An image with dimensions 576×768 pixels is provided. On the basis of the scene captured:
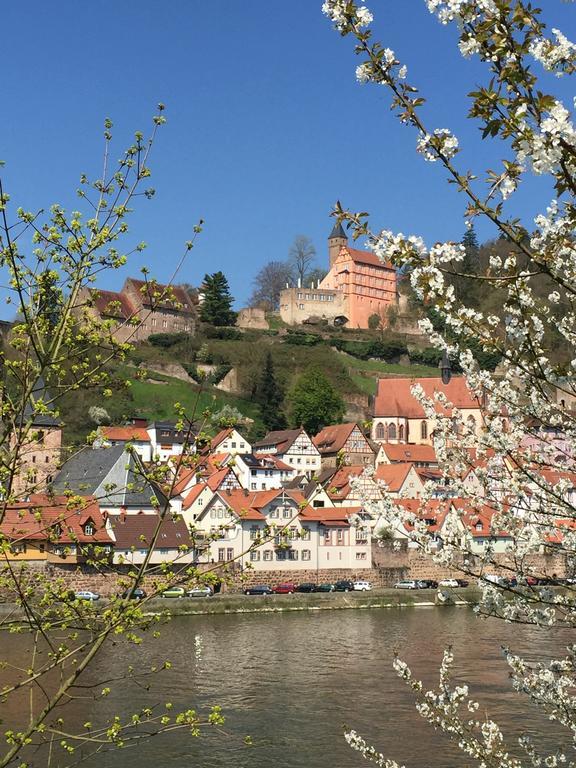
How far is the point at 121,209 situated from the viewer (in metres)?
5.67

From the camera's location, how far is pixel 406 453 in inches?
3004

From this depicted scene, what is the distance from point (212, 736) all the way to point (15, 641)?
1494cm

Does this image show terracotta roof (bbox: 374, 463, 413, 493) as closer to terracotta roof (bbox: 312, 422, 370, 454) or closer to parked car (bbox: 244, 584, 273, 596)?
terracotta roof (bbox: 312, 422, 370, 454)

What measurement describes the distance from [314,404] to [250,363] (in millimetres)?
11278

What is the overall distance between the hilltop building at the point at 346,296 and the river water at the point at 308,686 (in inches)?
3031

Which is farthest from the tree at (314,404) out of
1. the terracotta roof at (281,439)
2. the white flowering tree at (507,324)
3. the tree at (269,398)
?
the white flowering tree at (507,324)

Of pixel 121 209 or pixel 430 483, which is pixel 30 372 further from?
pixel 430 483

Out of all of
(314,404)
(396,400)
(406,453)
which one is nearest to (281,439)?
(314,404)

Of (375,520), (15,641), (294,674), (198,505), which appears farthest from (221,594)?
(375,520)

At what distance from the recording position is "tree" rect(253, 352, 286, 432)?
88125mm

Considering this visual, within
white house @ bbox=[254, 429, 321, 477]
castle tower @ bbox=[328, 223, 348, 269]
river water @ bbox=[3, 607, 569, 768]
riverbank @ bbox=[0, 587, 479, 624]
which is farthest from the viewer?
castle tower @ bbox=[328, 223, 348, 269]

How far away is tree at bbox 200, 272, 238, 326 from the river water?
67383 millimetres

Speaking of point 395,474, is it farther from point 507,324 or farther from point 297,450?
point 507,324

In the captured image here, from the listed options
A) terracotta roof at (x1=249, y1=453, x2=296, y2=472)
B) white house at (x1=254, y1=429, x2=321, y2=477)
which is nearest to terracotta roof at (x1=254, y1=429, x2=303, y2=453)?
white house at (x1=254, y1=429, x2=321, y2=477)
